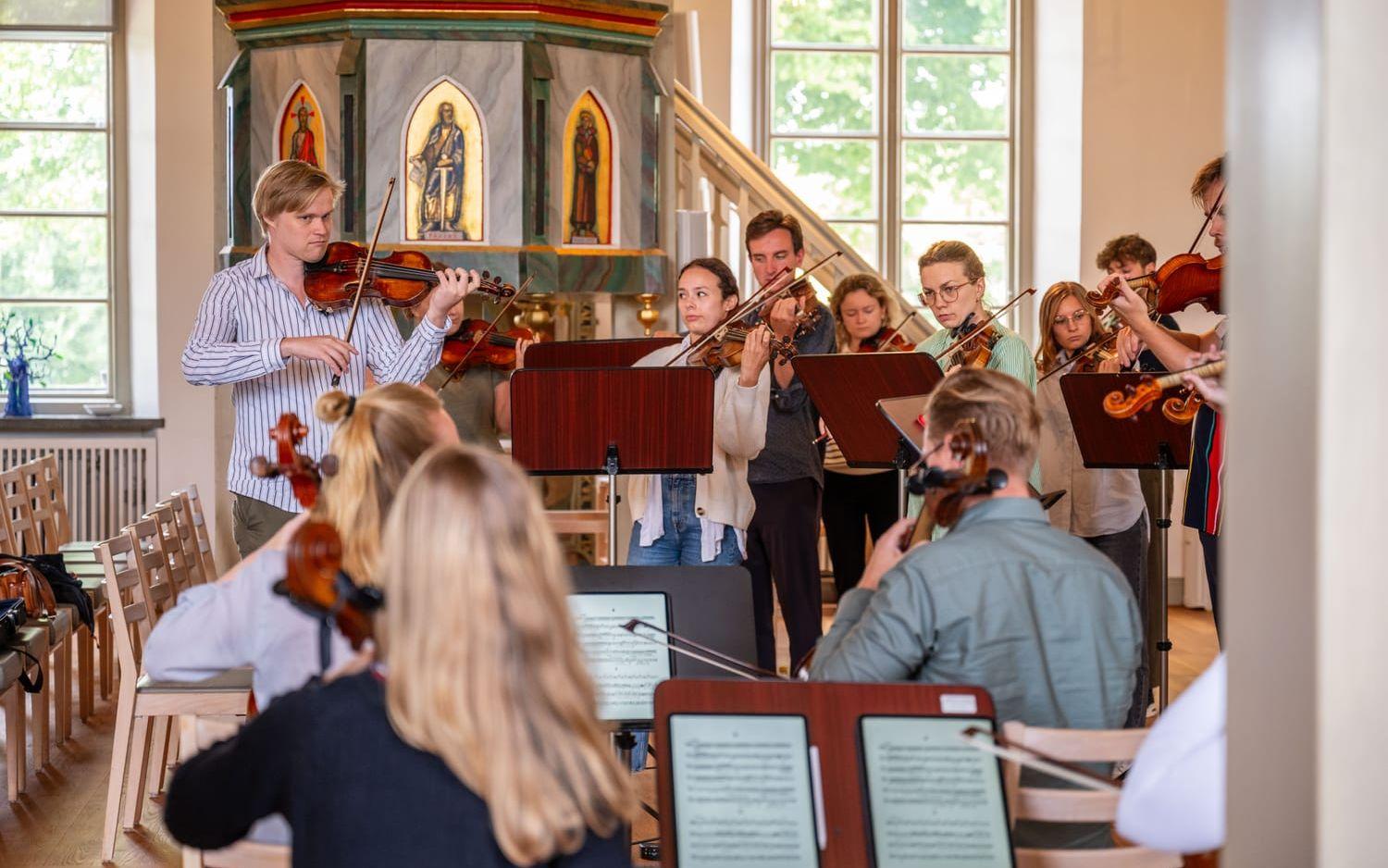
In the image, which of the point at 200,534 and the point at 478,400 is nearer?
the point at 478,400

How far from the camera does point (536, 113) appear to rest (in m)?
5.43

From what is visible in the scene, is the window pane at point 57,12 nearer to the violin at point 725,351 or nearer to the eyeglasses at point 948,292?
the violin at point 725,351

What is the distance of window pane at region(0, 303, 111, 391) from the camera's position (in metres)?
7.99

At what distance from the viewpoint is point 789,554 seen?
183 inches

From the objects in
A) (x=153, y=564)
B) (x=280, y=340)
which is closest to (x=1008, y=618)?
(x=280, y=340)

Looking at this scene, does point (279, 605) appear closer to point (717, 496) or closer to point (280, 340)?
point (280, 340)

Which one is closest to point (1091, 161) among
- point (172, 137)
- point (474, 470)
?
point (172, 137)

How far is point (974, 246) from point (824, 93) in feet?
3.95

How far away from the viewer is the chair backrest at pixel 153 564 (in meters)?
3.82

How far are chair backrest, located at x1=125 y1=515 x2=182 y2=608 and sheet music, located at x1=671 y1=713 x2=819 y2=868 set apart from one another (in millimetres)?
2161

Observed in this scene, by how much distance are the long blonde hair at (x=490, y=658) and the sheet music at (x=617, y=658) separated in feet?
3.93

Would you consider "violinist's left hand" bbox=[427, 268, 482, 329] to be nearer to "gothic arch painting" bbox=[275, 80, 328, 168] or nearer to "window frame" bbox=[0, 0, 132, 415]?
"gothic arch painting" bbox=[275, 80, 328, 168]

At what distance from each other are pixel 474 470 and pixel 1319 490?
797 mm

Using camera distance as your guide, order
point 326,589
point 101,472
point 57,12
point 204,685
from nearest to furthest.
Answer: point 326,589 < point 204,685 < point 101,472 < point 57,12
